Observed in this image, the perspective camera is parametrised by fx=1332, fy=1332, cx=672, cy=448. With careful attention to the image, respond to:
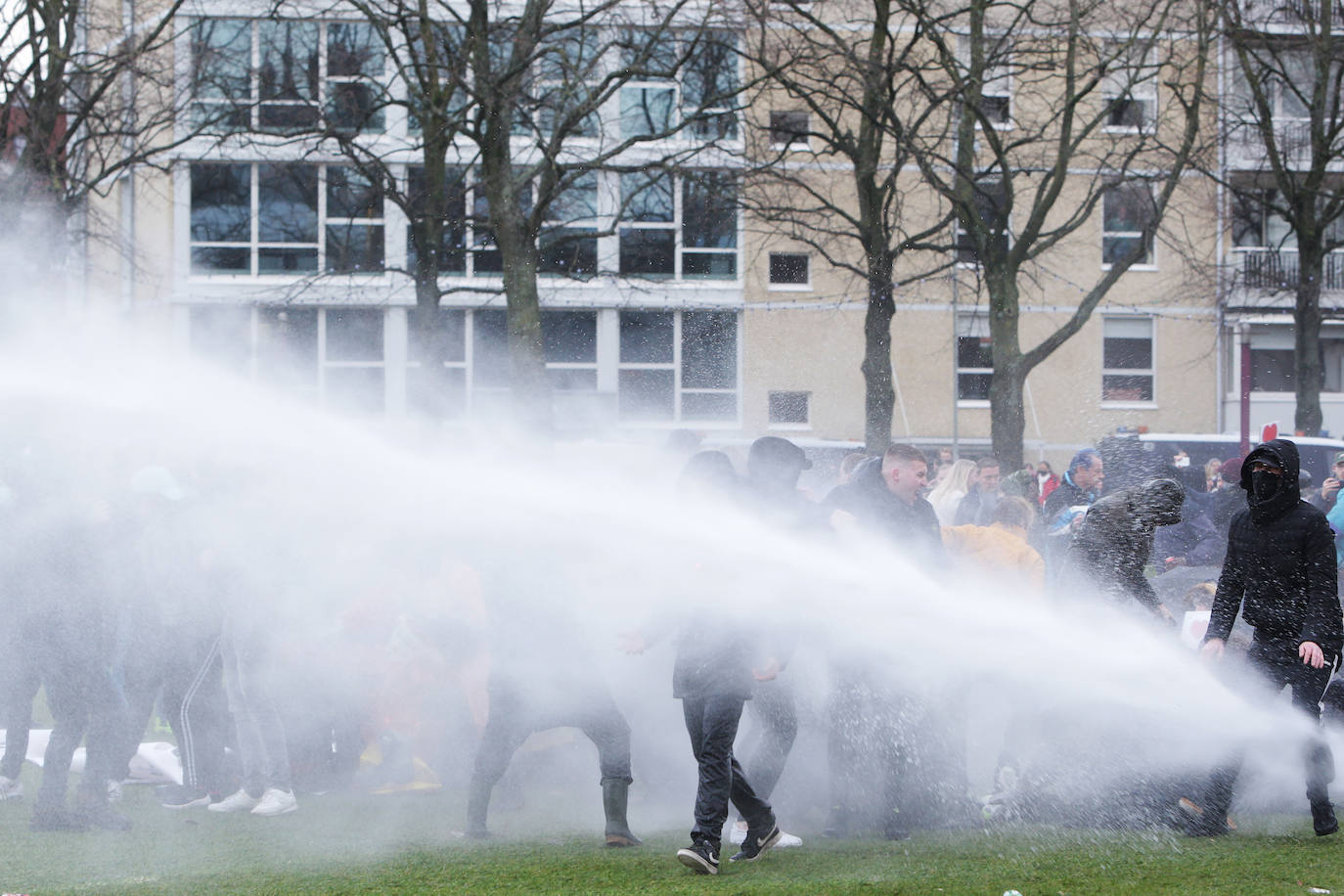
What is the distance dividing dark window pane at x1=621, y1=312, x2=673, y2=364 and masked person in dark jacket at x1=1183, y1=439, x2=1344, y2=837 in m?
22.8

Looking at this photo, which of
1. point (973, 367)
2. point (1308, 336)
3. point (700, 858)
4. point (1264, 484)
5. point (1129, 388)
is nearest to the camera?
point (700, 858)

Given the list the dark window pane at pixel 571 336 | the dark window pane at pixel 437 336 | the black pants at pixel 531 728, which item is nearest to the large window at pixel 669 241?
the dark window pane at pixel 571 336

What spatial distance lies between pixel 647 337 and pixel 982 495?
19519 mm

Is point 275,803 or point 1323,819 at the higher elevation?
point 1323,819

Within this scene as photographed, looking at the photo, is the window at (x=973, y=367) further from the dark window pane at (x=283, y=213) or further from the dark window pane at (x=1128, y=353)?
the dark window pane at (x=283, y=213)

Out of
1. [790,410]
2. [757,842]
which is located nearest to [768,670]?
[757,842]

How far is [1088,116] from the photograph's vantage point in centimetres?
2623

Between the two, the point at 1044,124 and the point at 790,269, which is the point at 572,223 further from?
the point at 1044,124

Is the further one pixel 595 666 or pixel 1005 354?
pixel 1005 354

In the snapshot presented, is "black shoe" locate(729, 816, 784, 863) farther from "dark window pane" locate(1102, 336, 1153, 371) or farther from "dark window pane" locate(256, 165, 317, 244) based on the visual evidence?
"dark window pane" locate(1102, 336, 1153, 371)

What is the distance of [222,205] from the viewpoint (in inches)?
1105

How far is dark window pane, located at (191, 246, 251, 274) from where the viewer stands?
28078 mm

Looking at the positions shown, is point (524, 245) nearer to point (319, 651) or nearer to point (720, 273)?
point (319, 651)

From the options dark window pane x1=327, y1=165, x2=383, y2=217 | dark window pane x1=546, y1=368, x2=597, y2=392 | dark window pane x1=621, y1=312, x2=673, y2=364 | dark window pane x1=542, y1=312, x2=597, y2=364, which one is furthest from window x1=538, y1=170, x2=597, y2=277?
dark window pane x1=327, y1=165, x2=383, y2=217
